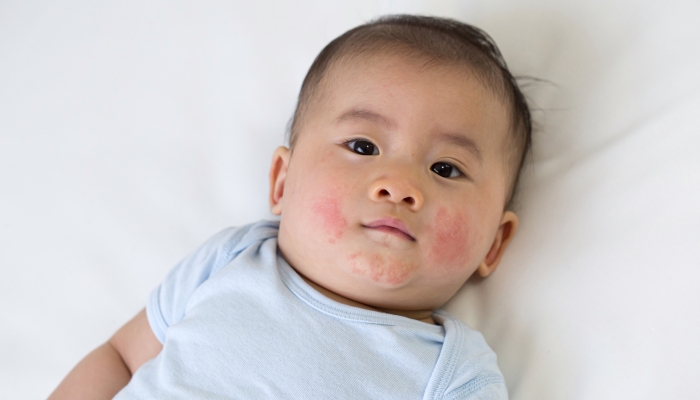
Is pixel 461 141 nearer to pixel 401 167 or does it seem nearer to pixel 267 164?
pixel 401 167

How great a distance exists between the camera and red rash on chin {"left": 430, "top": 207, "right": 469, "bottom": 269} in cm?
122

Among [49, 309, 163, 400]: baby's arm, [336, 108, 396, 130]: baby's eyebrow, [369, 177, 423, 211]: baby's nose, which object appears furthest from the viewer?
[49, 309, 163, 400]: baby's arm

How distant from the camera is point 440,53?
4.44 feet

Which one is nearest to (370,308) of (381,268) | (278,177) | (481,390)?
(381,268)

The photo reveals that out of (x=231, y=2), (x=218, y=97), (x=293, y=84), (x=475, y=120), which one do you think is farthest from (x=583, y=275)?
(x=231, y=2)

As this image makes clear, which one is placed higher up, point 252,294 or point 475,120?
point 475,120

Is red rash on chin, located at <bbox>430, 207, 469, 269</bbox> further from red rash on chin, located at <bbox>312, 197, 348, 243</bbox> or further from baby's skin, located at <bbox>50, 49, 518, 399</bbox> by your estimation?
red rash on chin, located at <bbox>312, 197, 348, 243</bbox>

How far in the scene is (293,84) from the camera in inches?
67.8

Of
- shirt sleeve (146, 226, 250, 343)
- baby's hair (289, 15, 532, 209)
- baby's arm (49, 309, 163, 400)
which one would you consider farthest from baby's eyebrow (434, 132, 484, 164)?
baby's arm (49, 309, 163, 400)

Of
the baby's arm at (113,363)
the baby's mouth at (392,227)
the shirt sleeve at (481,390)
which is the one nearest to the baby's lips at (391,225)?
the baby's mouth at (392,227)

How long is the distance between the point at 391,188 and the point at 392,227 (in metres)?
0.08

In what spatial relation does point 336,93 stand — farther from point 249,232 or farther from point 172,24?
point 172,24

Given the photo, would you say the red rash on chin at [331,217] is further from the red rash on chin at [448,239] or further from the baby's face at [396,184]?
the red rash on chin at [448,239]

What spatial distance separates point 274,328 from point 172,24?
0.95 m
